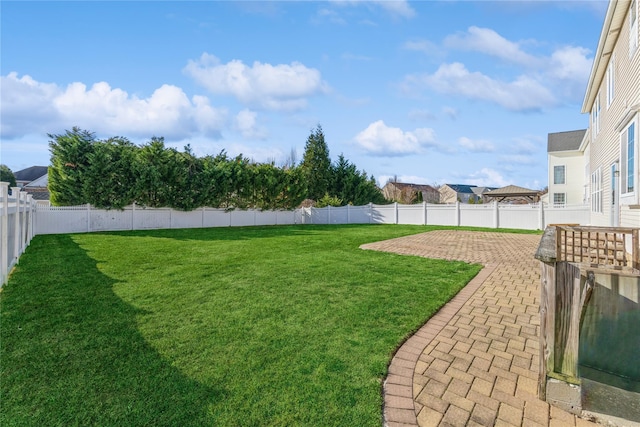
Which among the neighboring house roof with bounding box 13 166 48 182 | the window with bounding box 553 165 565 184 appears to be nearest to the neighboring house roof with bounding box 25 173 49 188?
the neighboring house roof with bounding box 13 166 48 182

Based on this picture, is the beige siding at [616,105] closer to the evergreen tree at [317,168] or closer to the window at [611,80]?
the window at [611,80]

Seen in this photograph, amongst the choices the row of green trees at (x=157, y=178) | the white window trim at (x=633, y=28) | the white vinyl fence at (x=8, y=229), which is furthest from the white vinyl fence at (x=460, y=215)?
the white vinyl fence at (x=8, y=229)

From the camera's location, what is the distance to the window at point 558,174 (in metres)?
21.2

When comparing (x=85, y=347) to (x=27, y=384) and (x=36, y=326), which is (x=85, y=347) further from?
(x=36, y=326)

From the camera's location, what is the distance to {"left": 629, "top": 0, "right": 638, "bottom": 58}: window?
565 centimetres

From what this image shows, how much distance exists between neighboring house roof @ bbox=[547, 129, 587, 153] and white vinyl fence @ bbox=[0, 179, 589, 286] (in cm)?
914

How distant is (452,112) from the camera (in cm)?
2658

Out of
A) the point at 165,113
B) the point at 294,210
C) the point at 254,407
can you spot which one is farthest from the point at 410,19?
the point at 294,210

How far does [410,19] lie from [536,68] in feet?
21.9

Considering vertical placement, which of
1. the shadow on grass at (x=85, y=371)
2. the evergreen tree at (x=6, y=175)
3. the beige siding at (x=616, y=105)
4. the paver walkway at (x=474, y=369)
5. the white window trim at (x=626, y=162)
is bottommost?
the paver walkway at (x=474, y=369)

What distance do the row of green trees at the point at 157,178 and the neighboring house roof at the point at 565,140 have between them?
16.1 metres

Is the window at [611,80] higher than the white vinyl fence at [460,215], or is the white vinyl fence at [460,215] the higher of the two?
the window at [611,80]

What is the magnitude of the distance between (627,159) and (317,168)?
2490 cm

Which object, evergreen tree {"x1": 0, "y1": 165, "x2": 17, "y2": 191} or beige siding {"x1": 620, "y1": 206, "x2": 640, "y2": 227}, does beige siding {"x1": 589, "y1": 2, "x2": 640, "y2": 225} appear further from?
evergreen tree {"x1": 0, "y1": 165, "x2": 17, "y2": 191}
